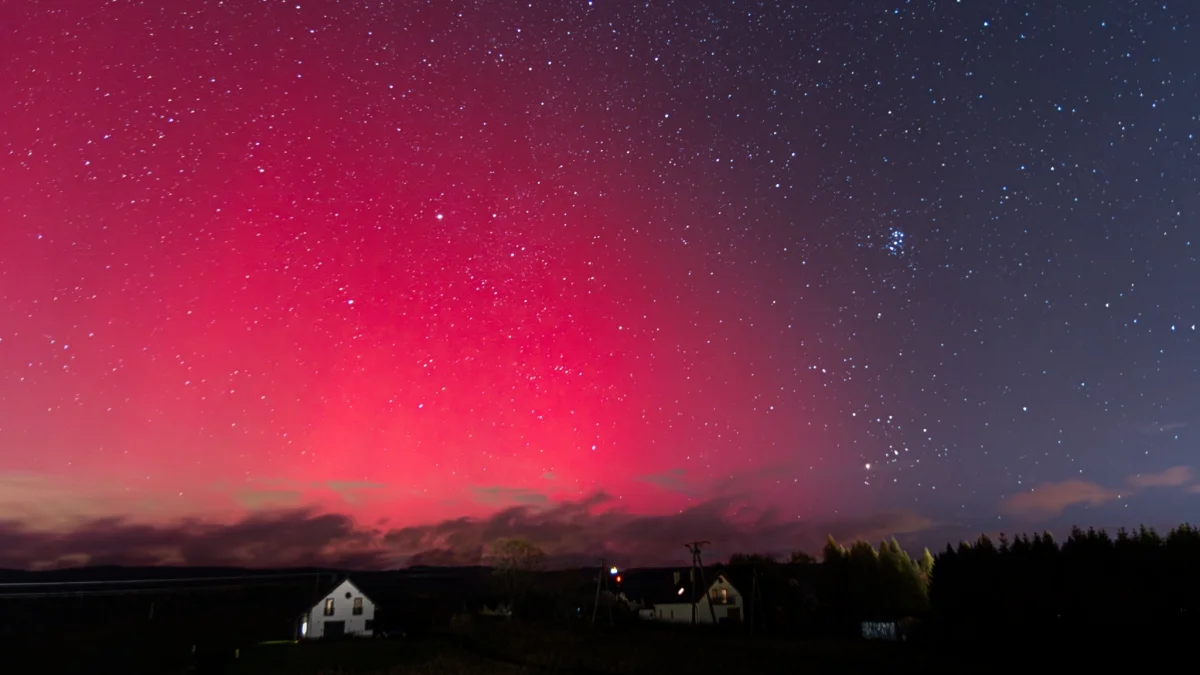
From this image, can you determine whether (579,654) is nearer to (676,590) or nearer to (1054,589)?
(1054,589)

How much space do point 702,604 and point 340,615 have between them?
41.5 m

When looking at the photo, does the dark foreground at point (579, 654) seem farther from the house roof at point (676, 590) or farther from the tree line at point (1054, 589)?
the house roof at point (676, 590)

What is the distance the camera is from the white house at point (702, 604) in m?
86.1

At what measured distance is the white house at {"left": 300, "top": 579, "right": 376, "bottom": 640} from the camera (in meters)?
69.4

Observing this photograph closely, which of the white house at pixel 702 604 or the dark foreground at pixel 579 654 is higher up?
the dark foreground at pixel 579 654

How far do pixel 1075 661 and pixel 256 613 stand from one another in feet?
255

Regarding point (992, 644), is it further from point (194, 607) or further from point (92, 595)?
point (92, 595)

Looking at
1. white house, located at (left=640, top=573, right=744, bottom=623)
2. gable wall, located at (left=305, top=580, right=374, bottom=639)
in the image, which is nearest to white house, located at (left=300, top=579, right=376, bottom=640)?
gable wall, located at (left=305, top=580, right=374, bottom=639)

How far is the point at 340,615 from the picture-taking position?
71.4m

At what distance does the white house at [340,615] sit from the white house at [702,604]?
31.2 meters

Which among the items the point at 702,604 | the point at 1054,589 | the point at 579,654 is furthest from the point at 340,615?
the point at 1054,589

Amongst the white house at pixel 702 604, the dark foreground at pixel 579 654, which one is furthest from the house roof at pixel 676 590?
the dark foreground at pixel 579 654

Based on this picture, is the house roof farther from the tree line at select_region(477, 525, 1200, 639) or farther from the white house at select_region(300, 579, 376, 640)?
the white house at select_region(300, 579, 376, 640)

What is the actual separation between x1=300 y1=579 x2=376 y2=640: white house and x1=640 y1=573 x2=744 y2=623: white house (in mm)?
31162
